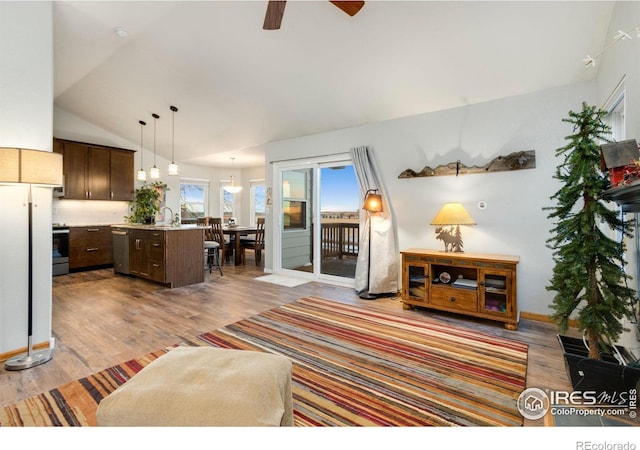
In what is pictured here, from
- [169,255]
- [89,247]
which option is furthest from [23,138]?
[89,247]

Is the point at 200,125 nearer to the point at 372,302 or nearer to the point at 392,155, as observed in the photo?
the point at 392,155

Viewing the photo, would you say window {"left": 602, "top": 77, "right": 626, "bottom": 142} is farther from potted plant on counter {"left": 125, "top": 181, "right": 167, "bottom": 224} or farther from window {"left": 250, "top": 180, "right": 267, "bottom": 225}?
window {"left": 250, "top": 180, "right": 267, "bottom": 225}

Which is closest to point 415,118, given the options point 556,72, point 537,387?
point 556,72

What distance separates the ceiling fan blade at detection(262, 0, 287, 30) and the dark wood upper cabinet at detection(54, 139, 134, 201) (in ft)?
18.6

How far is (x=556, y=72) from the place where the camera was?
2932 millimetres

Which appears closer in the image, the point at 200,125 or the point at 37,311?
the point at 37,311

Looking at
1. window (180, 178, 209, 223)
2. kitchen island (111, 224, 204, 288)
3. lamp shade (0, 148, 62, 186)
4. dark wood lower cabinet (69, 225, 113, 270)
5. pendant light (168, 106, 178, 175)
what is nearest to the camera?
lamp shade (0, 148, 62, 186)

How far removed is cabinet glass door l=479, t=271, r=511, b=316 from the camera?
3.00 metres

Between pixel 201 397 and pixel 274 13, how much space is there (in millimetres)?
2225

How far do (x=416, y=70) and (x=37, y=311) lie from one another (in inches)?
166

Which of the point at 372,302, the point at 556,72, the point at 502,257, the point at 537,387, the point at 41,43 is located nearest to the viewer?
the point at 537,387

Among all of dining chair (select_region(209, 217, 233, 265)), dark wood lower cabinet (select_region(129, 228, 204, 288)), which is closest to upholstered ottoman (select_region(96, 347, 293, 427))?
dark wood lower cabinet (select_region(129, 228, 204, 288))

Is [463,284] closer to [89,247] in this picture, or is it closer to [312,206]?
[312,206]
